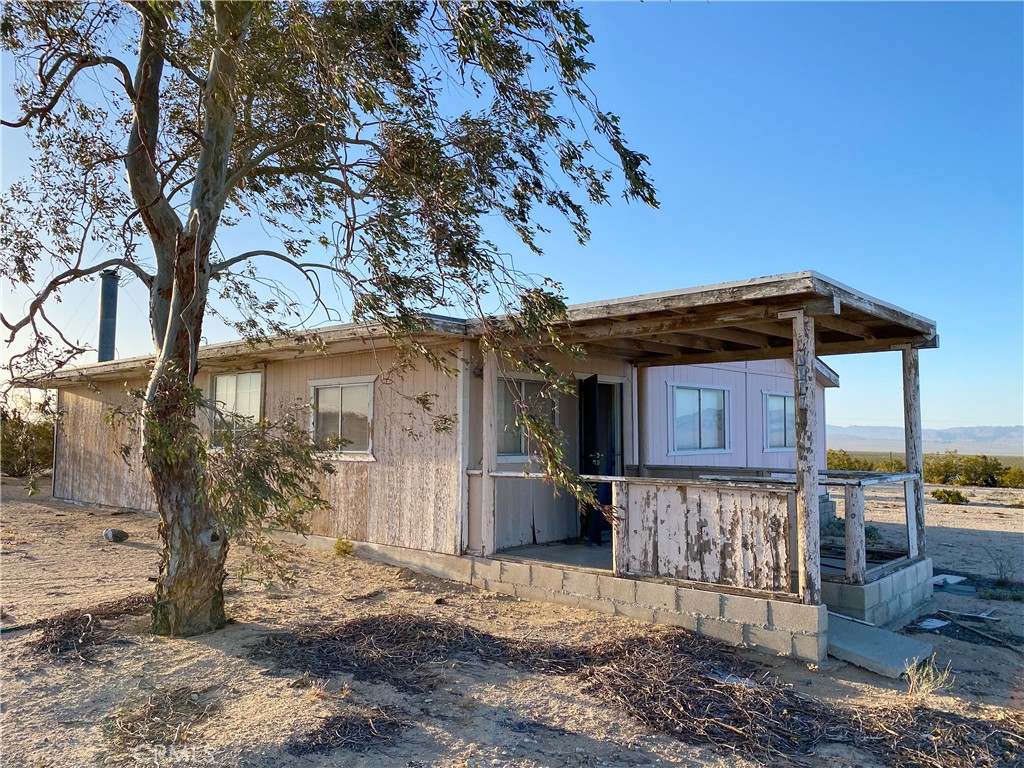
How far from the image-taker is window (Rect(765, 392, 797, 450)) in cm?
1363

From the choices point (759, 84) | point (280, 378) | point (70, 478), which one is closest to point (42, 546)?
point (280, 378)

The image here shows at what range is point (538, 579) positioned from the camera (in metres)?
7.49

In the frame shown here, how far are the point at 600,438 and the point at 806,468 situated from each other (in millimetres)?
4287

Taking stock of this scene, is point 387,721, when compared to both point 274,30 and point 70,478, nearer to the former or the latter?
point 274,30

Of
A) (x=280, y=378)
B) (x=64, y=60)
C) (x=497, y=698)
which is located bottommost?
(x=497, y=698)

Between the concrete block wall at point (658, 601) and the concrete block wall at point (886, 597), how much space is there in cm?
109

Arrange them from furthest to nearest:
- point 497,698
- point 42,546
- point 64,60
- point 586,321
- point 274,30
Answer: point 42,546 → point 586,321 → point 64,60 → point 274,30 → point 497,698

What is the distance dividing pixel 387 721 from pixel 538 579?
10.8 ft

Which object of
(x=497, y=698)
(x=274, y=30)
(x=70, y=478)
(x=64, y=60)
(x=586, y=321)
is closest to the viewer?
(x=497, y=698)

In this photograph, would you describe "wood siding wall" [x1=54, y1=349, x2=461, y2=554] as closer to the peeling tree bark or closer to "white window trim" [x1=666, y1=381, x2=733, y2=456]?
the peeling tree bark

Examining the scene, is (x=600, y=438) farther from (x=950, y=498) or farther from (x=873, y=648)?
(x=950, y=498)

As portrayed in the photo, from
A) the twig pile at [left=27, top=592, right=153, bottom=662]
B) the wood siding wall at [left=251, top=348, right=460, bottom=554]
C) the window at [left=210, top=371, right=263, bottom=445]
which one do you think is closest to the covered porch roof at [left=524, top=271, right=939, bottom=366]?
the wood siding wall at [left=251, top=348, right=460, bottom=554]

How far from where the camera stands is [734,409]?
12.7 metres

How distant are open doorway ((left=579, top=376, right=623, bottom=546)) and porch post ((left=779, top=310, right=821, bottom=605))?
339 centimetres
